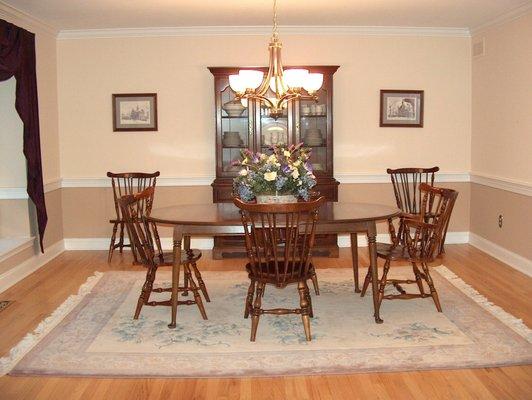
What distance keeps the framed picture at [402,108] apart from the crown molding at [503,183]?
824 mm

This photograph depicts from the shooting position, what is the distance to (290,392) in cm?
287

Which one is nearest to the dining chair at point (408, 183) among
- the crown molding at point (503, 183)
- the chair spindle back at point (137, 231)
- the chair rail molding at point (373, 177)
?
the chair rail molding at point (373, 177)

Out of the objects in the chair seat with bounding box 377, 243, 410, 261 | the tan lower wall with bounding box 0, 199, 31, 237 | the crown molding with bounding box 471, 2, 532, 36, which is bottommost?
the chair seat with bounding box 377, 243, 410, 261

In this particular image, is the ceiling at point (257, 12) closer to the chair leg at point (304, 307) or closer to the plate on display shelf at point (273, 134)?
the plate on display shelf at point (273, 134)

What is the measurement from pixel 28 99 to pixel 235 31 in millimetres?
2147

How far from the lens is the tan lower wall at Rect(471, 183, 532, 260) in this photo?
16.8 feet

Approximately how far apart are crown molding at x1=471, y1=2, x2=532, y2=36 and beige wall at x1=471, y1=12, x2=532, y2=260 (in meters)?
0.04

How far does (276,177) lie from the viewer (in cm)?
383

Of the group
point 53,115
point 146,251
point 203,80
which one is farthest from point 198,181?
point 146,251

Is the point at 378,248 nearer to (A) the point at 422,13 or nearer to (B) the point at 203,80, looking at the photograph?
(A) the point at 422,13

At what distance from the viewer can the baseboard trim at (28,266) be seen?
4757 millimetres

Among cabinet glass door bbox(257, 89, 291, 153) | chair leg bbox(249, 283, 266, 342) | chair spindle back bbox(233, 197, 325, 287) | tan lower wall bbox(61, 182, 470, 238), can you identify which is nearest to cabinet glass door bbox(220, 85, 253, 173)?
cabinet glass door bbox(257, 89, 291, 153)

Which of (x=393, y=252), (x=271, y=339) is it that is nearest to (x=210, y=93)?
(x=393, y=252)

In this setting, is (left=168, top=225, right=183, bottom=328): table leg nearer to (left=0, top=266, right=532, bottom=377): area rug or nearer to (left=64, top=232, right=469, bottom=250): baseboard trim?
(left=0, top=266, right=532, bottom=377): area rug
